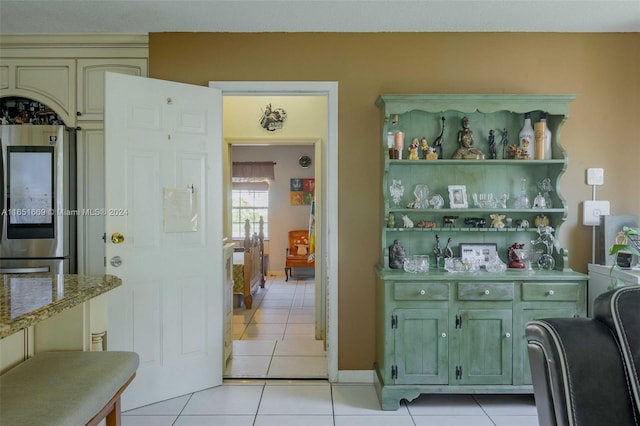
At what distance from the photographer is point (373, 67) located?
2.96 metres

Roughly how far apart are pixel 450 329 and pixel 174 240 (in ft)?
6.28

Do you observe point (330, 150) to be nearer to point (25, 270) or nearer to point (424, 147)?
point (424, 147)

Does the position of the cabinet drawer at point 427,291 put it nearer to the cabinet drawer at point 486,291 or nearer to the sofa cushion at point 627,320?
the cabinet drawer at point 486,291

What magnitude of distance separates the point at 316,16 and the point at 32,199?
2358 millimetres

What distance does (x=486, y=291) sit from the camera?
2.53 meters

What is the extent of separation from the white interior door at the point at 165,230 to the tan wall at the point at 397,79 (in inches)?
18.5


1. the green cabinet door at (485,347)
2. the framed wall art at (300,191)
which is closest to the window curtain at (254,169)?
the framed wall art at (300,191)

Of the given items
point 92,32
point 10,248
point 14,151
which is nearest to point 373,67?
point 92,32

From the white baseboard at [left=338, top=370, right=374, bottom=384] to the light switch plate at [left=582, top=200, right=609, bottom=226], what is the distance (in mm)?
1978

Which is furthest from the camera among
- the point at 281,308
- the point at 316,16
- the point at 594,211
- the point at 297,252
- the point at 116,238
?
the point at 297,252

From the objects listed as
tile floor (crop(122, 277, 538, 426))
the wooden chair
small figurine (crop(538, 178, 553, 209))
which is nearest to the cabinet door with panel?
tile floor (crop(122, 277, 538, 426))

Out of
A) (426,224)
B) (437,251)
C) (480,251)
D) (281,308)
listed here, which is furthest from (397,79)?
(281,308)

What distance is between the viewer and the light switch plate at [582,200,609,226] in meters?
2.93

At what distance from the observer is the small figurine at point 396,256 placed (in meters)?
2.77
